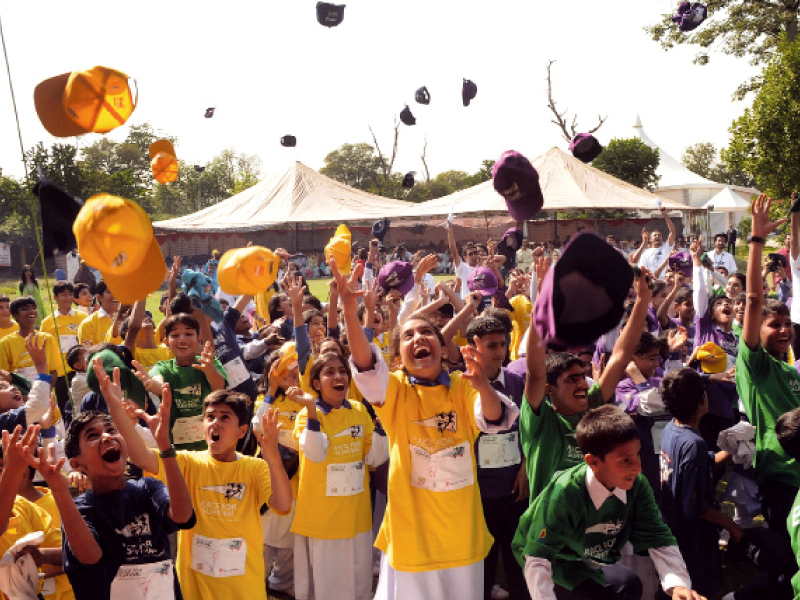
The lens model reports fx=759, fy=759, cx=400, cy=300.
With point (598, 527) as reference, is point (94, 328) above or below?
above

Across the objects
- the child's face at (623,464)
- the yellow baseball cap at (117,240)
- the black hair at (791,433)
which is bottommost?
the black hair at (791,433)

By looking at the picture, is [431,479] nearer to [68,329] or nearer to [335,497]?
[335,497]

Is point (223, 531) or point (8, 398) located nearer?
point (223, 531)

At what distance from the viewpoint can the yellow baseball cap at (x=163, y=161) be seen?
16.0ft

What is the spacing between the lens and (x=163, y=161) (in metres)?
4.96

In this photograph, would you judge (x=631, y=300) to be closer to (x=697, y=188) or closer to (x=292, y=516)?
(x=292, y=516)

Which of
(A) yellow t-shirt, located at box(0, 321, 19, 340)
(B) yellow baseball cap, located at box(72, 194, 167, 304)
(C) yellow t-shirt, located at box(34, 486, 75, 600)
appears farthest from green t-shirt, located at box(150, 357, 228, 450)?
(A) yellow t-shirt, located at box(0, 321, 19, 340)

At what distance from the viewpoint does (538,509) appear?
280cm

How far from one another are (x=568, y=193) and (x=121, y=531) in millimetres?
19464

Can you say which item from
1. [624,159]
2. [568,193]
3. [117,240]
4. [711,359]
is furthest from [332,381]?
[624,159]

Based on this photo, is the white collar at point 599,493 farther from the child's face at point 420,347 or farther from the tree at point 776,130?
the tree at point 776,130

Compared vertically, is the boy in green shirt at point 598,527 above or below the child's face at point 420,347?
below

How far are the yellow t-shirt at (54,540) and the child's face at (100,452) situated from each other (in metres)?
0.17

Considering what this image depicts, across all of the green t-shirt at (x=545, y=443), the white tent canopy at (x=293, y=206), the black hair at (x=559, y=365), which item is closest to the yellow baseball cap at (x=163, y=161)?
the black hair at (x=559, y=365)
